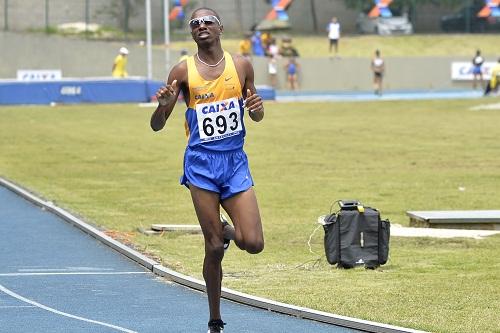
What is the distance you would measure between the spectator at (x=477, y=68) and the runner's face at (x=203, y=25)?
51.5 m

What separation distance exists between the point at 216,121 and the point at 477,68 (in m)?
53.4

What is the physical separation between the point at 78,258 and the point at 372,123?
26174 millimetres

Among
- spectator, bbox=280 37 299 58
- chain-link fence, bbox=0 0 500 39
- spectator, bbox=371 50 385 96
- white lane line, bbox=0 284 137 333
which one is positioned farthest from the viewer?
chain-link fence, bbox=0 0 500 39

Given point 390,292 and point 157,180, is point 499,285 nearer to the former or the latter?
point 390,292

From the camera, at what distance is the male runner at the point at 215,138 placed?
9758mm

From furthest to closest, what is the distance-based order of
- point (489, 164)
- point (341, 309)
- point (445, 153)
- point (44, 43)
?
point (44, 43) < point (445, 153) < point (489, 164) < point (341, 309)

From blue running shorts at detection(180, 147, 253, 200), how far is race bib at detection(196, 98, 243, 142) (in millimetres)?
125

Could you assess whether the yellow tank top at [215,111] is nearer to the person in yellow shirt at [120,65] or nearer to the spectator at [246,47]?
the person in yellow shirt at [120,65]

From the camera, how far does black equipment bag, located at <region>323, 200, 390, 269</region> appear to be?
13.0 metres

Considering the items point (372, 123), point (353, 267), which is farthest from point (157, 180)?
point (372, 123)

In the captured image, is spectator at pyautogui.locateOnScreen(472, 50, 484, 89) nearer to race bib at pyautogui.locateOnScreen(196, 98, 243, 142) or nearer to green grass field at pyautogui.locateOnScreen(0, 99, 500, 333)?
green grass field at pyautogui.locateOnScreen(0, 99, 500, 333)

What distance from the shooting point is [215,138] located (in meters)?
9.77

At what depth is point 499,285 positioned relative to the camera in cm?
1236

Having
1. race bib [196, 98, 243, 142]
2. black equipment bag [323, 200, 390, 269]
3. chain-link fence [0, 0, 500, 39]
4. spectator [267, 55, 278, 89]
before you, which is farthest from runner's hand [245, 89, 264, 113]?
chain-link fence [0, 0, 500, 39]
